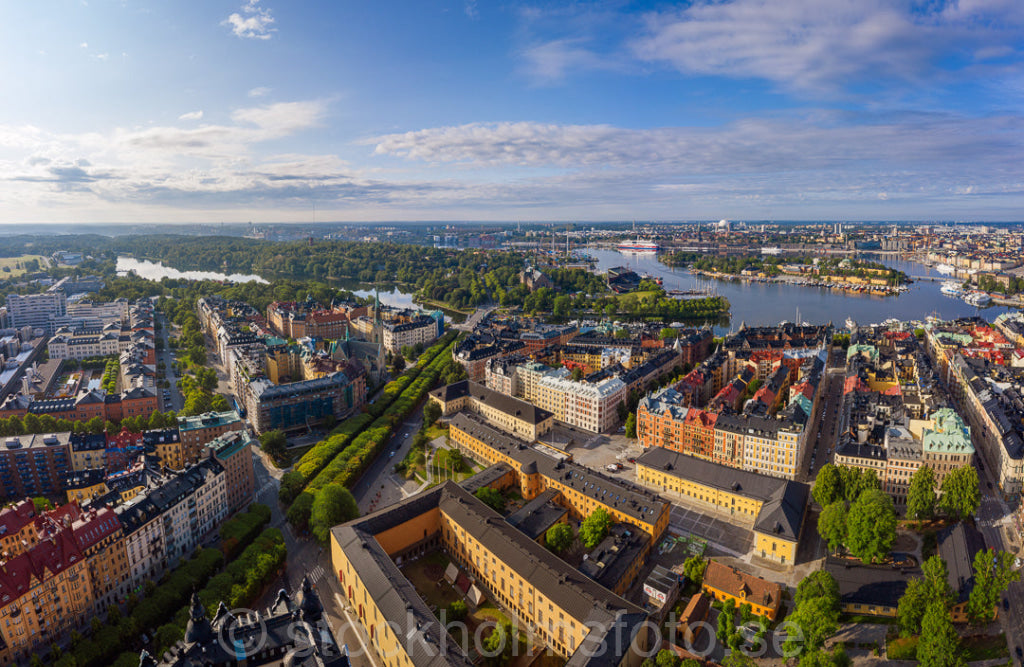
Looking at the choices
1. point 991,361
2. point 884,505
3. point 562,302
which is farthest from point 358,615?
point 562,302

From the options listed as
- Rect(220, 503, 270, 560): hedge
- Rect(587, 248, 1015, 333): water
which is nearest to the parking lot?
Rect(220, 503, 270, 560): hedge

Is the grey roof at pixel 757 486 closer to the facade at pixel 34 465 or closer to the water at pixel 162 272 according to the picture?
the facade at pixel 34 465

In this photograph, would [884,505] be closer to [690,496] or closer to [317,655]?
[690,496]

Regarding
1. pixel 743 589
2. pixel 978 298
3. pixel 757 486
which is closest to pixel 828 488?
pixel 757 486

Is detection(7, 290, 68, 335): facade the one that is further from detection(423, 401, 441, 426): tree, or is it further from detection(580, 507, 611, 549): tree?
detection(580, 507, 611, 549): tree

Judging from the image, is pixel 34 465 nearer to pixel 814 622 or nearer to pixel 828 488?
pixel 814 622

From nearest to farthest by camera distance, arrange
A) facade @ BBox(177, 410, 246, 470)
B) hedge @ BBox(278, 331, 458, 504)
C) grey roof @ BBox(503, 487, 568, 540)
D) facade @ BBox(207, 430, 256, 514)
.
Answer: grey roof @ BBox(503, 487, 568, 540) → facade @ BBox(207, 430, 256, 514) → hedge @ BBox(278, 331, 458, 504) → facade @ BBox(177, 410, 246, 470)
